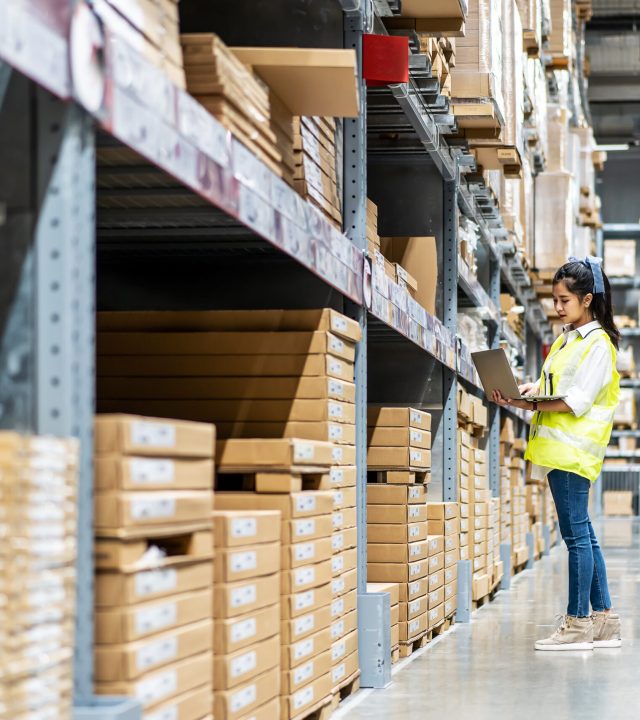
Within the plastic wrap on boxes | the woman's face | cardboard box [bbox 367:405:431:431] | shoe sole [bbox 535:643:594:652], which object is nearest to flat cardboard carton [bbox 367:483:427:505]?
cardboard box [bbox 367:405:431:431]

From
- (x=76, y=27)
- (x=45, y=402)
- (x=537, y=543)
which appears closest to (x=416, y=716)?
(x=45, y=402)

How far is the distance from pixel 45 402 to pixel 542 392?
176 inches

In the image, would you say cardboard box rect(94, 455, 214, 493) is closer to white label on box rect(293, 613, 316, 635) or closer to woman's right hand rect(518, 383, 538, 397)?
white label on box rect(293, 613, 316, 635)

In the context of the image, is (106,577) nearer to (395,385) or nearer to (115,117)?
(115,117)

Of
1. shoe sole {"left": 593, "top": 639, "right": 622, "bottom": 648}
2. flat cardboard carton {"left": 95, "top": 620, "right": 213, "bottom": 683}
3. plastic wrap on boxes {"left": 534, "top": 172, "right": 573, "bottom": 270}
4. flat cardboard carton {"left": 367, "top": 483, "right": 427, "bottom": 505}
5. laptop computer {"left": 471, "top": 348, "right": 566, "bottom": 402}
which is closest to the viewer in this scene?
flat cardboard carton {"left": 95, "top": 620, "right": 213, "bottom": 683}

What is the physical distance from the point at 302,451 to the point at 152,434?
1.25 m

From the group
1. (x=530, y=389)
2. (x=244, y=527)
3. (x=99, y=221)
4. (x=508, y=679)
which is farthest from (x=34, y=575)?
(x=530, y=389)

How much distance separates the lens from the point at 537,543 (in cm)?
1385

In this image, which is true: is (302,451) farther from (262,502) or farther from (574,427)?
(574,427)

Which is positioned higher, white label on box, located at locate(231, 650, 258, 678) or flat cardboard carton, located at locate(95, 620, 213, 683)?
flat cardboard carton, located at locate(95, 620, 213, 683)

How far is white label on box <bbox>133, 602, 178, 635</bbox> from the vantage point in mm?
2422

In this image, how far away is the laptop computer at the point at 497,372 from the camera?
6.35 m

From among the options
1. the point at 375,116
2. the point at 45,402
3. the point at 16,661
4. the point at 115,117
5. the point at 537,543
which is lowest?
the point at 537,543

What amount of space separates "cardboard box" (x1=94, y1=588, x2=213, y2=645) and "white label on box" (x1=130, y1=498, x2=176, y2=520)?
0.17 metres
